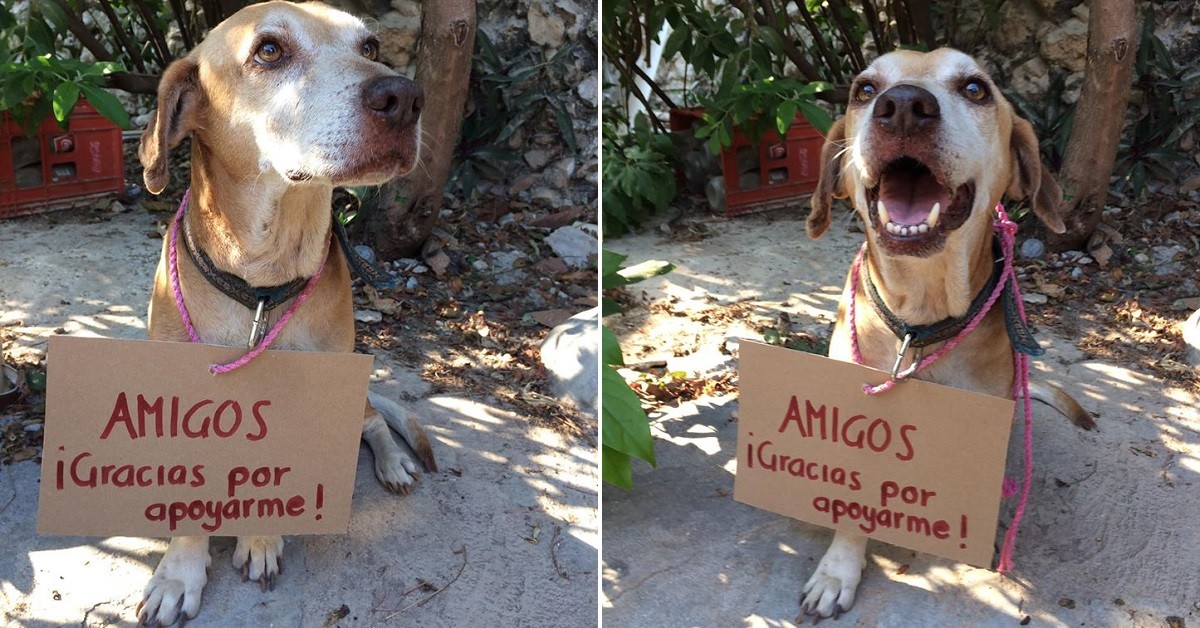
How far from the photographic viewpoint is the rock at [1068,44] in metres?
5.21

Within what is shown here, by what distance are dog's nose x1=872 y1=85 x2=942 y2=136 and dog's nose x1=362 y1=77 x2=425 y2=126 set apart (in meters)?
1.00

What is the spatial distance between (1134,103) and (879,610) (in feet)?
12.7

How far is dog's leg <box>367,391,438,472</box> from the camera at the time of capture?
119 inches

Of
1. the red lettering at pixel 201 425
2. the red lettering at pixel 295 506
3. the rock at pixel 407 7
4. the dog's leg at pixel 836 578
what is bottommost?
the dog's leg at pixel 836 578

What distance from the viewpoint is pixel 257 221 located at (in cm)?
232

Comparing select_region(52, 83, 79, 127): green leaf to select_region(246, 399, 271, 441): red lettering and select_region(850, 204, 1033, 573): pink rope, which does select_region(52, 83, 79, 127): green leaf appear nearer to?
select_region(246, 399, 271, 441): red lettering

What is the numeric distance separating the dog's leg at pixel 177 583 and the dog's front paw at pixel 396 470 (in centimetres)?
55

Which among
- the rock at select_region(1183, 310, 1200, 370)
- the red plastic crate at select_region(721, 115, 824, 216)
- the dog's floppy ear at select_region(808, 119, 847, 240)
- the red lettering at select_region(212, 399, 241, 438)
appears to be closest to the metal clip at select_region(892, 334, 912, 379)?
the dog's floppy ear at select_region(808, 119, 847, 240)

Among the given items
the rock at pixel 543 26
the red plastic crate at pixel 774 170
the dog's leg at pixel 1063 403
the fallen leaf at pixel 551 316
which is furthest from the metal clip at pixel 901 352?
the rock at pixel 543 26

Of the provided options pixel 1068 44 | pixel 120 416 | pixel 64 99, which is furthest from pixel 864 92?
pixel 1068 44

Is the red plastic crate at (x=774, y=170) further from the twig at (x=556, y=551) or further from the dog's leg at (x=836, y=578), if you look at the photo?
the dog's leg at (x=836, y=578)

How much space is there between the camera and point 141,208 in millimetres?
4832

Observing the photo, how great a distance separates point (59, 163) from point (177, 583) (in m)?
3.12

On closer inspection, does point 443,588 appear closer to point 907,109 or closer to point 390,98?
point 390,98
